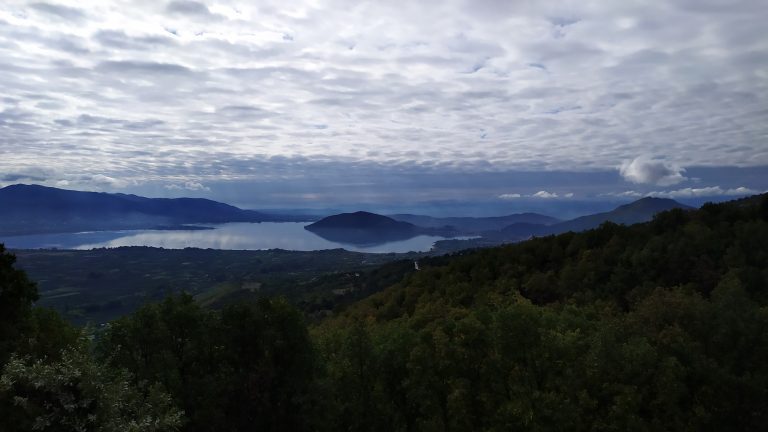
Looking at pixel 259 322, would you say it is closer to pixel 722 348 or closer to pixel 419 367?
pixel 419 367

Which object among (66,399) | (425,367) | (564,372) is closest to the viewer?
(66,399)

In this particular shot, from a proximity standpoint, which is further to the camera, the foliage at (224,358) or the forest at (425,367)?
the foliage at (224,358)

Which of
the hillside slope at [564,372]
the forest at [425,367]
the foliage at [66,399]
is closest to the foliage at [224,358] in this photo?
the forest at [425,367]

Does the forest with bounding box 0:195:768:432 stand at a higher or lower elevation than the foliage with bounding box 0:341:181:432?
lower

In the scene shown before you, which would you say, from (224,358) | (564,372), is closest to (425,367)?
(564,372)

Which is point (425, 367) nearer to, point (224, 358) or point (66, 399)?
point (224, 358)

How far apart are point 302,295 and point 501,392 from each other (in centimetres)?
17236

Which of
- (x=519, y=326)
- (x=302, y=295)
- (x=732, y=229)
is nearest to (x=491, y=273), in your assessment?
(x=732, y=229)

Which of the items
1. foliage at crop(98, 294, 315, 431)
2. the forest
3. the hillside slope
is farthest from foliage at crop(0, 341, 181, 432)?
the hillside slope

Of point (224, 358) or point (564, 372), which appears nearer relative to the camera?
point (224, 358)

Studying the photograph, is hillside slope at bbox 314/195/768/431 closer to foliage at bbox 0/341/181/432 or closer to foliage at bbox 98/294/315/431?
foliage at bbox 98/294/315/431

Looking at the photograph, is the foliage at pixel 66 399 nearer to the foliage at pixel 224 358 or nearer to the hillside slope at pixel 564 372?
the foliage at pixel 224 358

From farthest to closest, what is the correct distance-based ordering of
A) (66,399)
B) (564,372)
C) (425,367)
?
(425,367) → (564,372) → (66,399)

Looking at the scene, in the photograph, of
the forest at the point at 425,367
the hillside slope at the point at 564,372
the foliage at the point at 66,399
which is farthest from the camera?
the hillside slope at the point at 564,372
